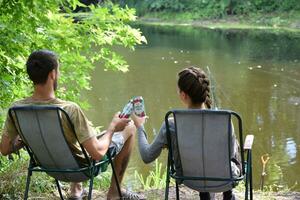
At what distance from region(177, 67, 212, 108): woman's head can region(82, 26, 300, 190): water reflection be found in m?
3.48

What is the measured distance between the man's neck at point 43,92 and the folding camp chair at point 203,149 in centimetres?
59

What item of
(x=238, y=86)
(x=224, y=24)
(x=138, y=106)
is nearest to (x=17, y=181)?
(x=138, y=106)

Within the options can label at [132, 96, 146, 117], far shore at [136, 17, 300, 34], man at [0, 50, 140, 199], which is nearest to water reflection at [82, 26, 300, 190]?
can label at [132, 96, 146, 117]

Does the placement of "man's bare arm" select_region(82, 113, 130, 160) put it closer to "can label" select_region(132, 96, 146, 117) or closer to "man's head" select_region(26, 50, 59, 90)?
"can label" select_region(132, 96, 146, 117)

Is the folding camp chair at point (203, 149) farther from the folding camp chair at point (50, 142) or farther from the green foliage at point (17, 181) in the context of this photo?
the green foliage at point (17, 181)

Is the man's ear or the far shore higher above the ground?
the man's ear

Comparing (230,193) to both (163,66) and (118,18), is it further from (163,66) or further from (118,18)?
(163,66)

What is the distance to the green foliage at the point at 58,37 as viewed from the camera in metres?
3.41

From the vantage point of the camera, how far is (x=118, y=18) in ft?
14.7

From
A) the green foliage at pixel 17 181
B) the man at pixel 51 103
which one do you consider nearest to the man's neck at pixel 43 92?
the man at pixel 51 103

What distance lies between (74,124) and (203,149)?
0.63 m

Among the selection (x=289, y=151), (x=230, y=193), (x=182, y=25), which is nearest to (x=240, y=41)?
(x=182, y=25)

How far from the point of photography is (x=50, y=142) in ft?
8.69

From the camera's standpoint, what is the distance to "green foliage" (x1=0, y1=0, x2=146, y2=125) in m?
3.41
